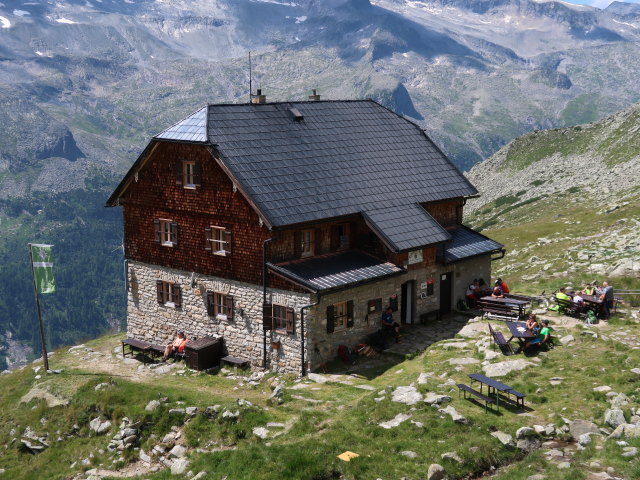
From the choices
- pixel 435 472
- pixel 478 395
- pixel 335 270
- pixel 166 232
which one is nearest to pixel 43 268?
pixel 166 232

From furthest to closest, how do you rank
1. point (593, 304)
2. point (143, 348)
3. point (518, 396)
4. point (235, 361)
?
point (143, 348) < point (235, 361) < point (593, 304) < point (518, 396)

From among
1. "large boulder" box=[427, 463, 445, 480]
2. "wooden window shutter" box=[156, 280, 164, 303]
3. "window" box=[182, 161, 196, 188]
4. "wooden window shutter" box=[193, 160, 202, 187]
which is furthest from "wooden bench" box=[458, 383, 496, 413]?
"wooden window shutter" box=[156, 280, 164, 303]

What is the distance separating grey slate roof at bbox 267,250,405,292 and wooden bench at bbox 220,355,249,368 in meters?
5.16

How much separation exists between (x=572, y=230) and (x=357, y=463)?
6143cm

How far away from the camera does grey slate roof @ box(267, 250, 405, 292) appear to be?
36.6 meters

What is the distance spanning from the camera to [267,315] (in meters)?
37.8

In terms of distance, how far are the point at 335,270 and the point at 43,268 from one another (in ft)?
52.5

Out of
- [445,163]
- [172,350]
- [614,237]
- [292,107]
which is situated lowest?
[172,350]

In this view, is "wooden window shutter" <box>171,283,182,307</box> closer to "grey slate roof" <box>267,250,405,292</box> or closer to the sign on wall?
"grey slate roof" <box>267,250,405,292</box>

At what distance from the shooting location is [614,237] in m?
55.8

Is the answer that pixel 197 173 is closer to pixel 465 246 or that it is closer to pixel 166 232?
pixel 166 232

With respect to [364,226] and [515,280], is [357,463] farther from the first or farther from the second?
[515,280]

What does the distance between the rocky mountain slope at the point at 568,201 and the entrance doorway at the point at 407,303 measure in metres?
11.8

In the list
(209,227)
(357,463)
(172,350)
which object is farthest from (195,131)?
(357,463)
